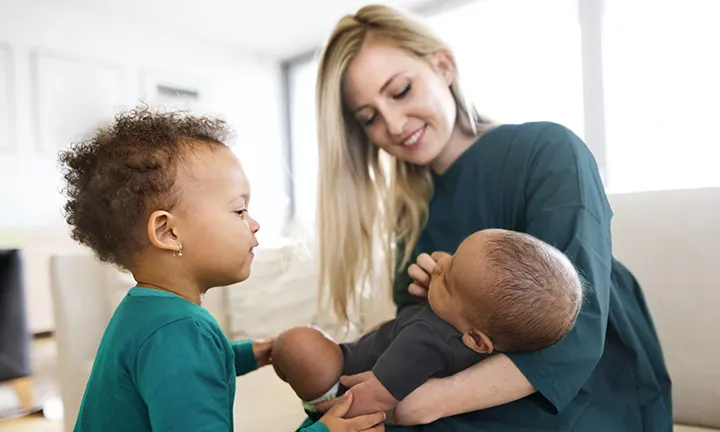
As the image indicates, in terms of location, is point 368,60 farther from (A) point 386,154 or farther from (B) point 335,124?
(A) point 386,154

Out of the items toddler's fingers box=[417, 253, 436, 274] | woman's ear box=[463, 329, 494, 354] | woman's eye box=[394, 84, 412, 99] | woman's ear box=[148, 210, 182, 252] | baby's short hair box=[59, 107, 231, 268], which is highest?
woman's eye box=[394, 84, 412, 99]

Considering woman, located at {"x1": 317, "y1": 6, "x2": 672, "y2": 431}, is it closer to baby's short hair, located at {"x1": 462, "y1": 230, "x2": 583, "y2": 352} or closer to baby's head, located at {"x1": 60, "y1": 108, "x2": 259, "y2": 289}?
baby's short hair, located at {"x1": 462, "y1": 230, "x2": 583, "y2": 352}

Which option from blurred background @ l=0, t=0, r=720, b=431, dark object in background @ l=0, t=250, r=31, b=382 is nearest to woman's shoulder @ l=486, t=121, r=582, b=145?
blurred background @ l=0, t=0, r=720, b=431

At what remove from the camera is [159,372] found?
0.71 m

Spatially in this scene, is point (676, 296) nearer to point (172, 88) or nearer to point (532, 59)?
point (532, 59)

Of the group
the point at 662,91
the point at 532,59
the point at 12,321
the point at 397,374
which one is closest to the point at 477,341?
the point at 397,374

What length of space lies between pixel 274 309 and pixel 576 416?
4.74ft

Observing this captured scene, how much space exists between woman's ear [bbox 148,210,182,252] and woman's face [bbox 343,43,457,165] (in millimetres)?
606

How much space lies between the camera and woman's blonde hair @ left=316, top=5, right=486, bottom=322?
4.39ft

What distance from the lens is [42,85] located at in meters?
4.32

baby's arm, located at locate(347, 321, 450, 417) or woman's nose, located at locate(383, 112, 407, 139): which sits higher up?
woman's nose, located at locate(383, 112, 407, 139)

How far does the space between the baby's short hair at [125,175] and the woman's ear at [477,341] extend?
0.51 meters

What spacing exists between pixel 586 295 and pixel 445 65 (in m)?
0.70

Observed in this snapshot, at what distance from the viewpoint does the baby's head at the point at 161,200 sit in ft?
2.68
